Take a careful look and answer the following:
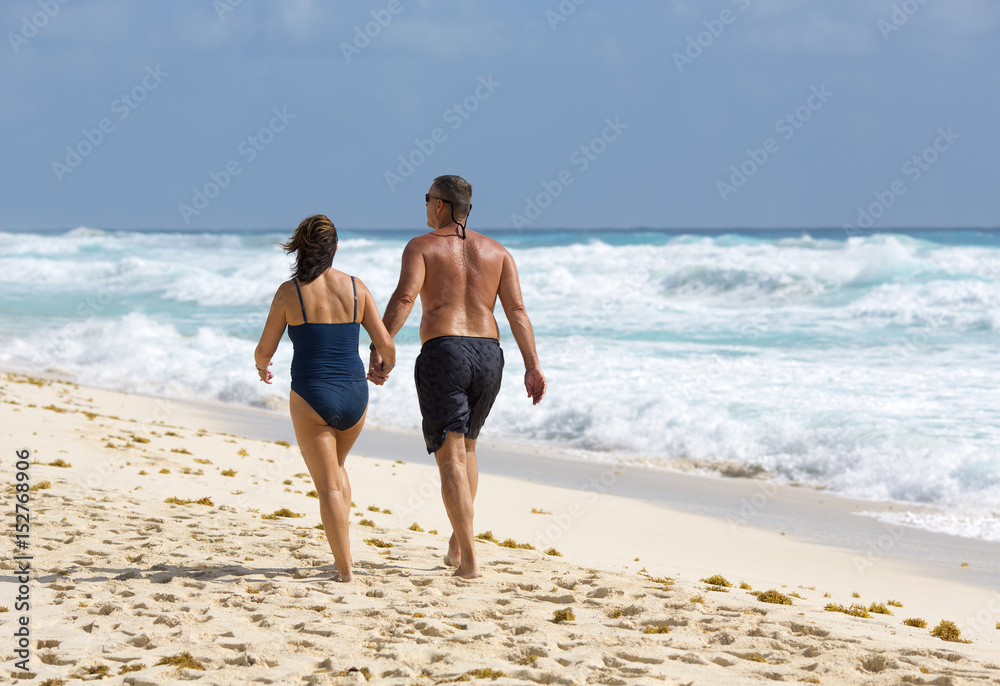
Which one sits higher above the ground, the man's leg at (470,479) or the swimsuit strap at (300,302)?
the swimsuit strap at (300,302)

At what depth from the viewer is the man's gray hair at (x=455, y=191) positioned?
4.83 m

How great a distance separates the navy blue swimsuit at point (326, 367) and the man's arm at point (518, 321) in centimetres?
89

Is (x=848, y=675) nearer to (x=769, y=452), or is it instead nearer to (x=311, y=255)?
(x=311, y=255)

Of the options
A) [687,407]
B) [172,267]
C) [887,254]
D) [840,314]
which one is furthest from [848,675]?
[172,267]

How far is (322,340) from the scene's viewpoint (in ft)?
14.6

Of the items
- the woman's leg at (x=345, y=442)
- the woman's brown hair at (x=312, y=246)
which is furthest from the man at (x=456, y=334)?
the woman's brown hair at (x=312, y=246)

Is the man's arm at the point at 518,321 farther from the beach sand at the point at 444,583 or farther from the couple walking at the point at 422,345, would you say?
the beach sand at the point at 444,583

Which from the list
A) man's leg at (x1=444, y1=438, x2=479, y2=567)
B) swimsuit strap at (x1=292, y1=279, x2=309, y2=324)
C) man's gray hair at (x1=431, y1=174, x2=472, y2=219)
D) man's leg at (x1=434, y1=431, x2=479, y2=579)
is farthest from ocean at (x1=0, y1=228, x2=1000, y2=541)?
swimsuit strap at (x1=292, y1=279, x2=309, y2=324)

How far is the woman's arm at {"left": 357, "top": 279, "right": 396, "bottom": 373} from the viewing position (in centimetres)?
451

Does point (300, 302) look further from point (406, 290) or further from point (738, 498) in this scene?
point (738, 498)

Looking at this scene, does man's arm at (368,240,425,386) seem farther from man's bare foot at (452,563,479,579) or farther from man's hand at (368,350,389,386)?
man's bare foot at (452,563,479,579)

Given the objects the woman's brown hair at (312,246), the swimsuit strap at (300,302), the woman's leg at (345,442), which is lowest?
the woman's leg at (345,442)

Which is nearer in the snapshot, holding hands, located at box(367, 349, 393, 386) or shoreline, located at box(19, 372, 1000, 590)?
holding hands, located at box(367, 349, 393, 386)

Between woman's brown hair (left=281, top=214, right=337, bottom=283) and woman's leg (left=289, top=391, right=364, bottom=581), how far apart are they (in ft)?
2.11
